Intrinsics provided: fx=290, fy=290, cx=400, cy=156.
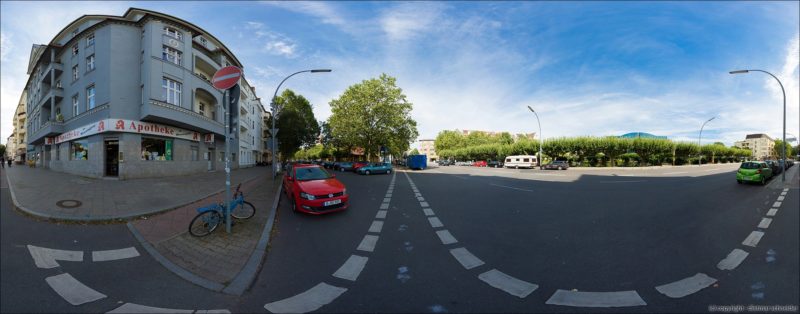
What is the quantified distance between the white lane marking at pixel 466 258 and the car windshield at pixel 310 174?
18.1 feet

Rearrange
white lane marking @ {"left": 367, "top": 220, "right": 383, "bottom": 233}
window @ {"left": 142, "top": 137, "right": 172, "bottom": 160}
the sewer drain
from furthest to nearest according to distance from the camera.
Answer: window @ {"left": 142, "top": 137, "right": 172, "bottom": 160} → the sewer drain → white lane marking @ {"left": 367, "top": 220, "right": 383, "bottom": 233}

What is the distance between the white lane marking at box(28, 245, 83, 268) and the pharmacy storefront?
14742mm

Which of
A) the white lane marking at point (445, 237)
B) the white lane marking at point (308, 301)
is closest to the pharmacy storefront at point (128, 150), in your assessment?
the white lane marking at point (308, 301)

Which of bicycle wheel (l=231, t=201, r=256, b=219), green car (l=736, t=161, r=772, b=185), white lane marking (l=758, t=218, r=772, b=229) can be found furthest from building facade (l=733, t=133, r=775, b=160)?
bicycle wheel (l=231, t=201, r=256, b=219)

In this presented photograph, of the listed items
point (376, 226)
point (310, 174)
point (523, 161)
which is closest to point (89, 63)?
point (310, 174)

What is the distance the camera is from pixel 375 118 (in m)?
40.2

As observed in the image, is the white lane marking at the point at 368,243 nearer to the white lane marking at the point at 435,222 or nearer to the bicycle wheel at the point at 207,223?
the white lane marking at the point at 435,222

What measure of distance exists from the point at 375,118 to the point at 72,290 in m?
37.5

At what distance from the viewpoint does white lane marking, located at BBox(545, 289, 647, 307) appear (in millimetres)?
3127

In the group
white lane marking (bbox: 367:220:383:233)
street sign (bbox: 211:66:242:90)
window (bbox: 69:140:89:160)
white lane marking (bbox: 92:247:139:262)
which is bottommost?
white lane marking (bbox: 92:247:139:262)

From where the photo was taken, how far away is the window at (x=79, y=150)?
59.2ft

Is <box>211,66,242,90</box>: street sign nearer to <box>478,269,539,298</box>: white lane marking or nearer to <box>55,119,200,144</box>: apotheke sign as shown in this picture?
<box>478,269,539,298</box>: white lane marking

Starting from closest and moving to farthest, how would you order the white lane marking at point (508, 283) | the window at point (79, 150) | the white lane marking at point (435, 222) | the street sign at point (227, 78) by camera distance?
1. the white lane marking at point (508, 283)
2. the street sign at point (227, 78)
3. the white lane marking at point (435, 222)
4. the window at point (79, 150)

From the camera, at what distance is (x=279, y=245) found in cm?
516
